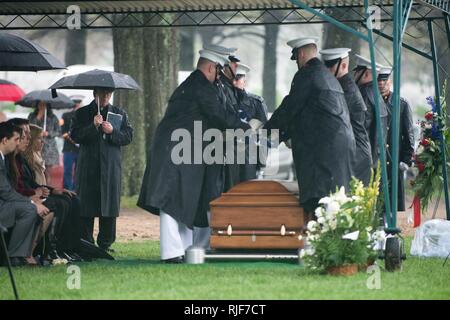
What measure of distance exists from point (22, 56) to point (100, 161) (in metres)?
1.90

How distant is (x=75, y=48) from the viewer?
47.8 meters

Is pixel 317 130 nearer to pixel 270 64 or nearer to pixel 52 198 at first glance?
pixel 52 198

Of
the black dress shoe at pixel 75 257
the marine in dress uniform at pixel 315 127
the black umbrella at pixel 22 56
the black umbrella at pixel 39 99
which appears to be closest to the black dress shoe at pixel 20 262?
the black dress shoe at pixel 75 257

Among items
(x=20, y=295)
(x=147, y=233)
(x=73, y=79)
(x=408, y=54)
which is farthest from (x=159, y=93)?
(x=408, y=54)

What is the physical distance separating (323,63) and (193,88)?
60.4 inches

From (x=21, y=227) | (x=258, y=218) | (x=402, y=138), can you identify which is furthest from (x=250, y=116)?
(x=21, y=227)

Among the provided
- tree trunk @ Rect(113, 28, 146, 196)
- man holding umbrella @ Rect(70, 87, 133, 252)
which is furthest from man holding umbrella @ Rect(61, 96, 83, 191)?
man holding umbrella @ Rect(70, 87, 133, 252)

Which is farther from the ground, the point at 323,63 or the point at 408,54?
the point at 408,54

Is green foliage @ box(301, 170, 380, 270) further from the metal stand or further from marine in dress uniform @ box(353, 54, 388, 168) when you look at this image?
marine in dress uniform @ box(353, 54, 388, 168)

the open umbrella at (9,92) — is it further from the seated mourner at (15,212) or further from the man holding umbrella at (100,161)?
the seated mourner at (15,212)

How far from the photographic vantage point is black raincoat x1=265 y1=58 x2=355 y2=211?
600 inches

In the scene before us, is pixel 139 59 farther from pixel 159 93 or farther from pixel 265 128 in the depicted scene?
pixel 265 128

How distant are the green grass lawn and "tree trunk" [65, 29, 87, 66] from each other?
31.8 meters

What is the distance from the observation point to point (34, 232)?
48.5 feet
